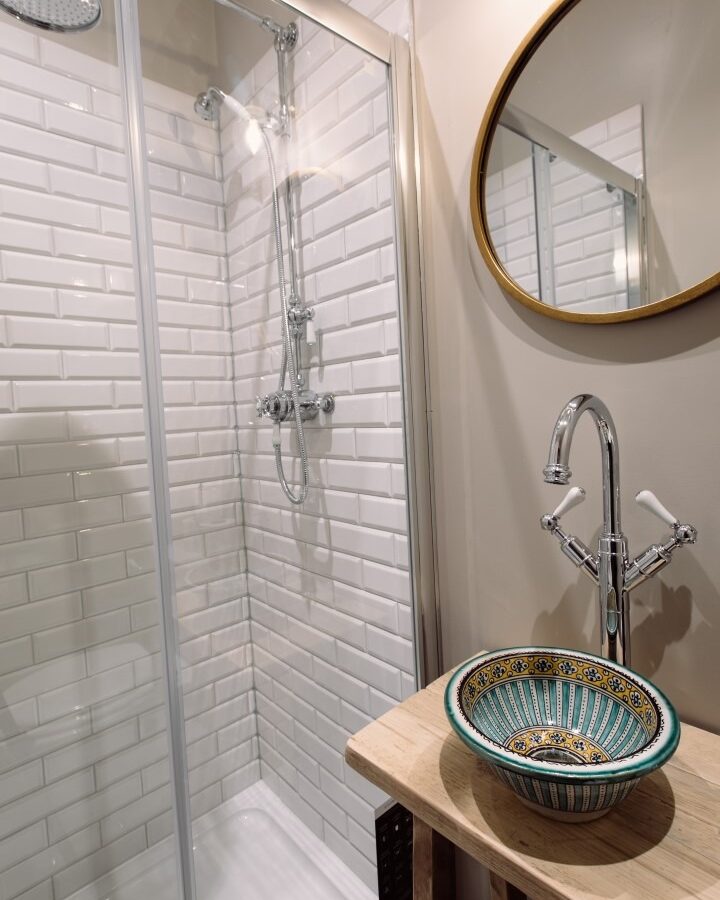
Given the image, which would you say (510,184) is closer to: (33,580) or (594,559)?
(594,559)

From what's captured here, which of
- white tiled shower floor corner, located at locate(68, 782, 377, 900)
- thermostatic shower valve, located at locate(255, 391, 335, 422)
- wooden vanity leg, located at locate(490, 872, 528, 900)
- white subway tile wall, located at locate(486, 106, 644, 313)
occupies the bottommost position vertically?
white tiled shower floor corner, located at locate(68, 782, 377, 900)

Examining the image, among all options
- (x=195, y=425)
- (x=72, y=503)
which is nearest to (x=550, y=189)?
(x=195, y=425)

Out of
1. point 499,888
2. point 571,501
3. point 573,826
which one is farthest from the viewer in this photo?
point 571,501

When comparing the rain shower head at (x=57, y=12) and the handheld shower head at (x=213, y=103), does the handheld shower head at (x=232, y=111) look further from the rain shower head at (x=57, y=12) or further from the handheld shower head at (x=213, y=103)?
the rain shower head at (x=57, y=12)

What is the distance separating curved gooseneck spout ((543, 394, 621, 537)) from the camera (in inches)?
29.3

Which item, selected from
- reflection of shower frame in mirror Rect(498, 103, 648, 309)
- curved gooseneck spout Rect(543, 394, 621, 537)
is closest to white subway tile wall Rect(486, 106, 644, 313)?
reflection of shower frame in mirror Rect(498, 103, 648, 309)

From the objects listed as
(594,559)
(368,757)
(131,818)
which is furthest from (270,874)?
(594,559)

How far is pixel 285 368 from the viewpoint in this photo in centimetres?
128

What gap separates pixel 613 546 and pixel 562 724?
0.90ft

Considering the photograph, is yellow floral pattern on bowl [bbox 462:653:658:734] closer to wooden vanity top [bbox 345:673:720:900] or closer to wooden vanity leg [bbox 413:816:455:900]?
wooden vanity top [bbox 345:673:720:900]

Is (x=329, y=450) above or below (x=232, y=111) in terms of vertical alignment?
below

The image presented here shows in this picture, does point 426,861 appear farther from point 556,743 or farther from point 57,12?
point 57,12

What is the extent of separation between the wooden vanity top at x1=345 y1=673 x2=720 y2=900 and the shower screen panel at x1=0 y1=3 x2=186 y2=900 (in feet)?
1.89

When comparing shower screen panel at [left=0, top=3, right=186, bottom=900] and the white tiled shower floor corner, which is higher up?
shower screen panel at [left=0, top=3, right=186, bottom=900]
